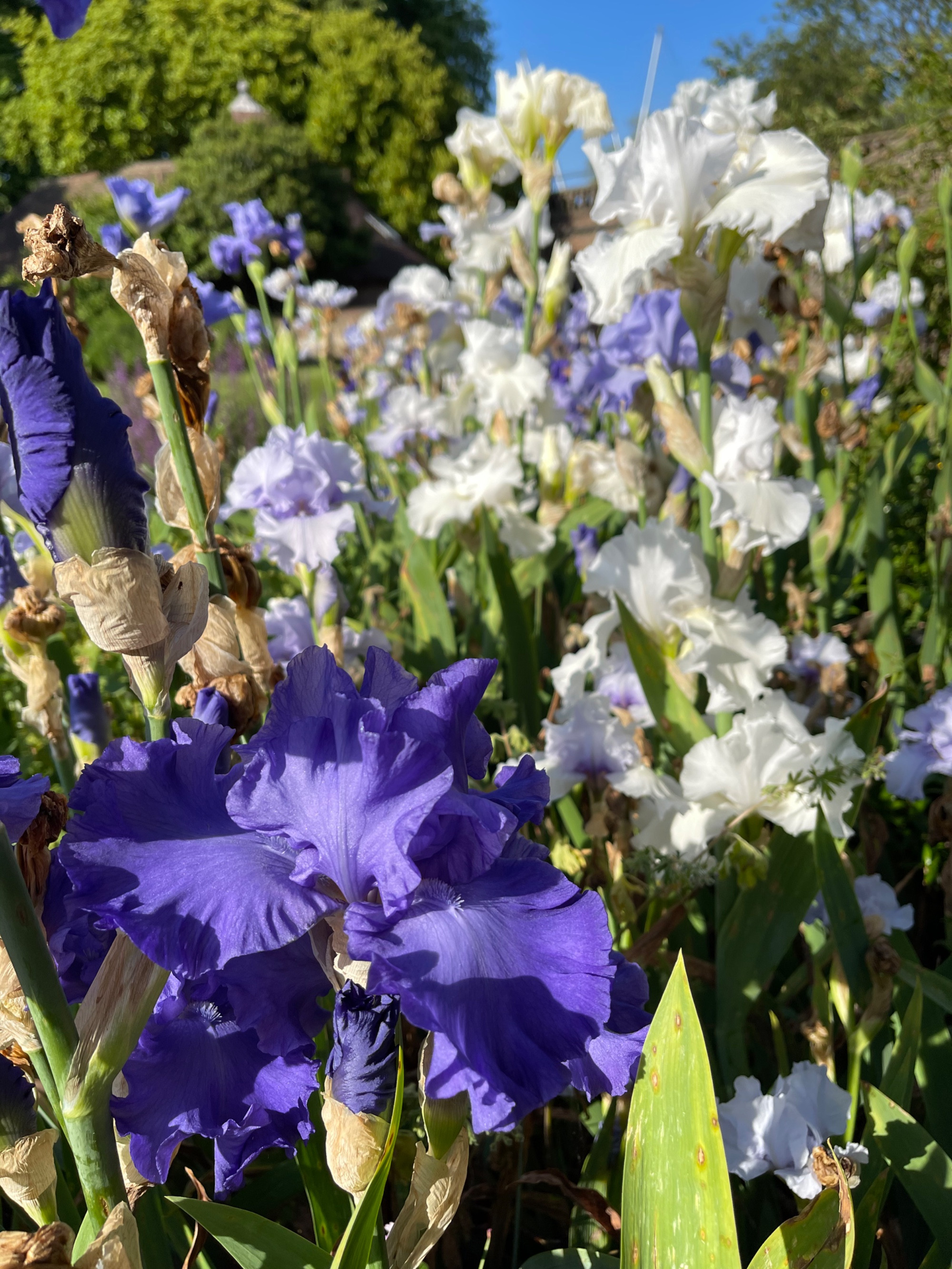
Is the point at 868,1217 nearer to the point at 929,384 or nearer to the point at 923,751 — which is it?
the point at 923,751

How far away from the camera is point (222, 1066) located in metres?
0.59

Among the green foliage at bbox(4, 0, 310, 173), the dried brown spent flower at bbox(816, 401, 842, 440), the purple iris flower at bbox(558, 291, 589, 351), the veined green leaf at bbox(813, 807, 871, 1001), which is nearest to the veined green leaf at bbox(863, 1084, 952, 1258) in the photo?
the veined green leaf at bbox(813, 807, 871, 1001)

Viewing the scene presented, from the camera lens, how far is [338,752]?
1.70 feet

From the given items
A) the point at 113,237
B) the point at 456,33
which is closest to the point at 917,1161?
the point at 113,237

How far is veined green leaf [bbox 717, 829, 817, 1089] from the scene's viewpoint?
3.75 ft

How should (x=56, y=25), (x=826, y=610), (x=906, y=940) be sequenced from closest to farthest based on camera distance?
(x=56, y=25) < (x=906, y=940) < (x=826, y=610)

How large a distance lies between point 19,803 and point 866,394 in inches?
113

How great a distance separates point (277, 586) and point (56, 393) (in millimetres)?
2450

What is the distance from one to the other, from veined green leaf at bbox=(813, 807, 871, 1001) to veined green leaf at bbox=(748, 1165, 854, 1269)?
484 millimetres

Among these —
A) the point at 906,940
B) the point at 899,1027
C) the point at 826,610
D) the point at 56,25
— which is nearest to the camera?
the point at 56,25

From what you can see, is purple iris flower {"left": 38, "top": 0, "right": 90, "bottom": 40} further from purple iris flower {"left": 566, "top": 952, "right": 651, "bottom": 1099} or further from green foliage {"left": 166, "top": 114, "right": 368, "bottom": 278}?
green foliage {"left": 166, "top": 114, "right": 368, "bottom": 278}

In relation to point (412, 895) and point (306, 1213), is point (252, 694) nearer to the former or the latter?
point (412, 895)

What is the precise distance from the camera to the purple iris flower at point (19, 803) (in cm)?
54

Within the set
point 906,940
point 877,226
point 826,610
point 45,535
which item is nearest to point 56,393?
point 45,535
